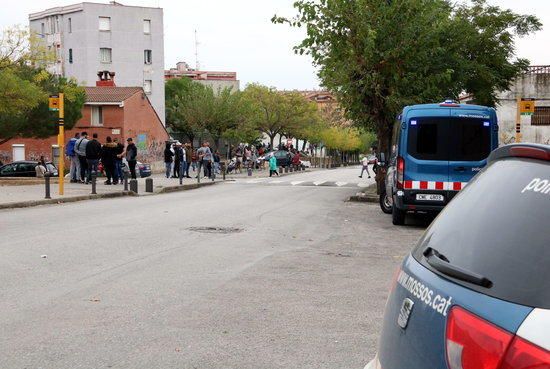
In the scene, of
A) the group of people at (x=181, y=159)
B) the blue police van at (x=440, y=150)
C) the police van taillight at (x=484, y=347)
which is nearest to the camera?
the police van taillight at (x=484, y=347)

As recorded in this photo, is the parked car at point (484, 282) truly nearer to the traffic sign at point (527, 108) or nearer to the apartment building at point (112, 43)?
the traffic sign at point (527, 108)

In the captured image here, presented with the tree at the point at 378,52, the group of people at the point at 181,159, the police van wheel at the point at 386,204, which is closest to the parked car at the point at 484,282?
the police van wheel at the point at 386,204

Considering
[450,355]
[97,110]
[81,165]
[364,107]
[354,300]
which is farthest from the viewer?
[97,110]

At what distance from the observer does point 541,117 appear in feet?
129

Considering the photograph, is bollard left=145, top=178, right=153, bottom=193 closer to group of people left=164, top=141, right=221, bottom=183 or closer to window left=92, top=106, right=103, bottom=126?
group of people left=164, top=141, right=221, bottom=183

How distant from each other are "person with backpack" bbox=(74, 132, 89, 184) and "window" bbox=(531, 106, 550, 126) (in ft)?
78.4

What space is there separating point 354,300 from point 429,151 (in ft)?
27.6

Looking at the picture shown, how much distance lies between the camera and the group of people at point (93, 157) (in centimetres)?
2666

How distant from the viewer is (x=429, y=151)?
15102mm

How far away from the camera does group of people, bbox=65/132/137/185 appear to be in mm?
26656

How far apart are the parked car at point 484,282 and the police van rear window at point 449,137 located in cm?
1245

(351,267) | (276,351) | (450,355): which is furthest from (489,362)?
(351,267)

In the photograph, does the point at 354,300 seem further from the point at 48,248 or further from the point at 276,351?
the point at 48,248

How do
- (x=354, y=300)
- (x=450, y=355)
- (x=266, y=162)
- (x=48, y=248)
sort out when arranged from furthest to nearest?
1. (x=266, y=162)
2. (x=48, y=248)
3. (x=354, y=300)
4. (x=450, y=355)
